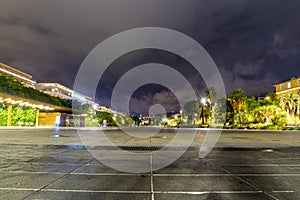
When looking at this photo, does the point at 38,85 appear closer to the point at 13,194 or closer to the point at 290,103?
→ the point at 290,103

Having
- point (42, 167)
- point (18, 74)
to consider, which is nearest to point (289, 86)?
point (42, 167)

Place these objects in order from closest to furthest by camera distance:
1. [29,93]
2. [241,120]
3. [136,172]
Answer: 1. [136,172]
2. [29,93]
3. [241,120]

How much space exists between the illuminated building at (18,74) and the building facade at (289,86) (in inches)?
4485

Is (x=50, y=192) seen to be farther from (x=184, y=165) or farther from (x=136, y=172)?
(x=184, y=165)

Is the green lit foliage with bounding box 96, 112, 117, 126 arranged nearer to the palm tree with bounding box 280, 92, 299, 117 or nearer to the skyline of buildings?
the skyline of buildings

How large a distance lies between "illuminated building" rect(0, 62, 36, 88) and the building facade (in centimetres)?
11392

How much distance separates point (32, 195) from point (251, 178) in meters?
4.29

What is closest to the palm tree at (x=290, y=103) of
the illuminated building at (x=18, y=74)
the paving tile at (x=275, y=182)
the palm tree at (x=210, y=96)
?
the palm tree at (x=210, y=96)

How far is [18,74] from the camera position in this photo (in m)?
112

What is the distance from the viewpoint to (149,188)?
397cm

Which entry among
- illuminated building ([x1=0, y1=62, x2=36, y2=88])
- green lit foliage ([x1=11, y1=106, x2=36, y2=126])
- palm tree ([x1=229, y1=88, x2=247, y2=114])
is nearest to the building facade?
palm tree ([x1=229, y1=88, x2=247, y2=114])

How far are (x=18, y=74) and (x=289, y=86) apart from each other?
400 feet

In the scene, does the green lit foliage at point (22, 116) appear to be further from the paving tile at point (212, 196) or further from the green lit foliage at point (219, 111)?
the green lit foliage at point (219, 111)

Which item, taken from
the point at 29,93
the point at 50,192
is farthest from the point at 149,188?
the point at 29,93
